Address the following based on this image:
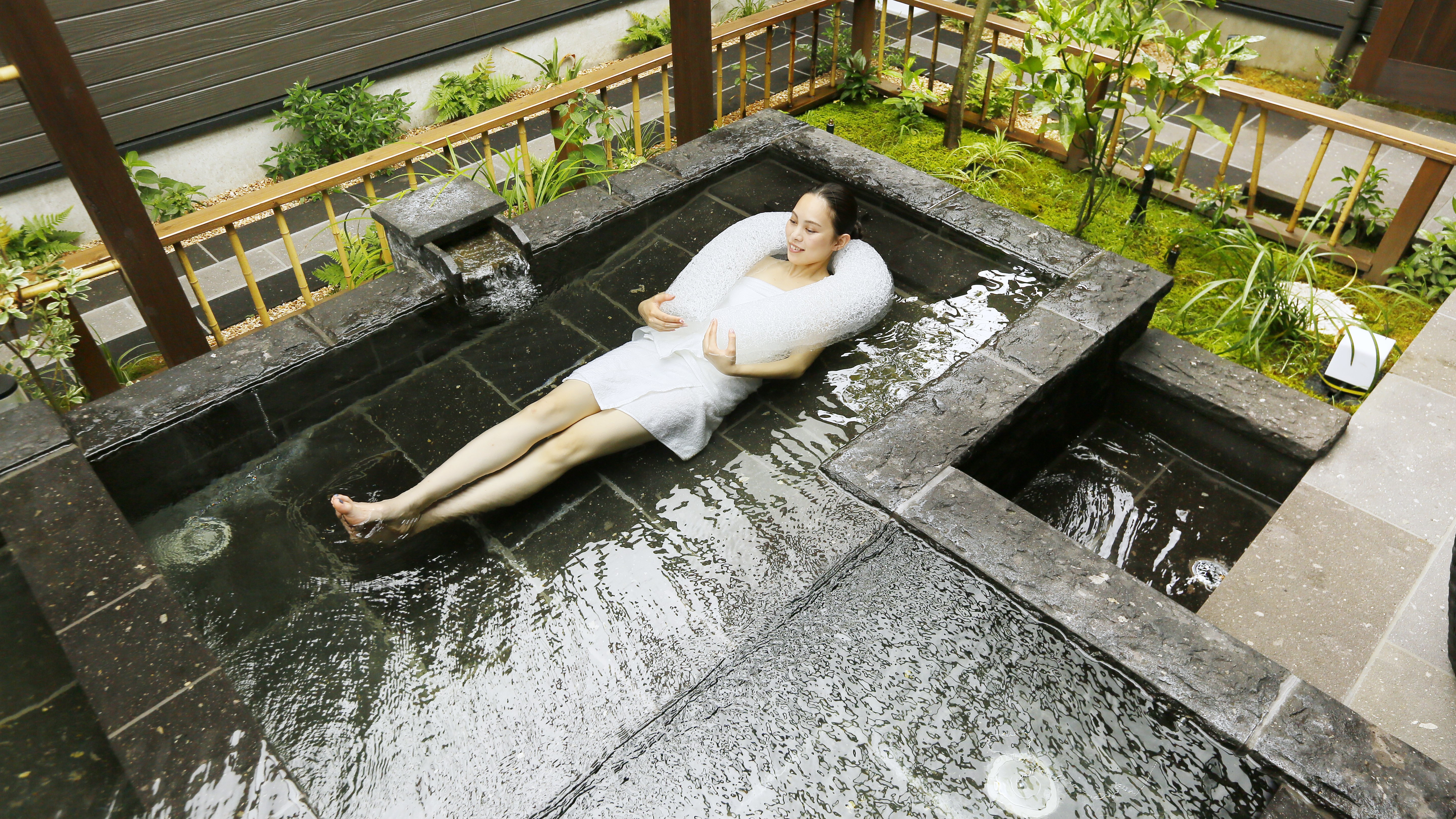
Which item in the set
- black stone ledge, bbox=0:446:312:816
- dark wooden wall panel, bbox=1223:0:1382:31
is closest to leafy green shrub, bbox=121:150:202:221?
black stone ledge, bbox=0:446:312:816

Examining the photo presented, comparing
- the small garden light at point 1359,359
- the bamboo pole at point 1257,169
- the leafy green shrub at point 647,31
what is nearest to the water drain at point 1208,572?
the small garden light at point 1359,359

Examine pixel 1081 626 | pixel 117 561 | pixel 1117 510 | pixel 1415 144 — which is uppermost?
pixel 1415 144

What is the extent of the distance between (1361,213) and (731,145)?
11.3 ft

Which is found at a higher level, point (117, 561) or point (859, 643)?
point (117, 561)

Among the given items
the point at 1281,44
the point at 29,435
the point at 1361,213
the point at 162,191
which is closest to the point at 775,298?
the point at 29,435

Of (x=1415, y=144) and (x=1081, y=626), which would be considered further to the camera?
(x=1415, y=144)

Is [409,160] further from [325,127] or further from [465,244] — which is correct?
[325,127]

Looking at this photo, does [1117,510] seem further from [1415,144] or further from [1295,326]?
[1415,144]

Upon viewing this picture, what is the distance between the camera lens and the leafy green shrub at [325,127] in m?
6.18

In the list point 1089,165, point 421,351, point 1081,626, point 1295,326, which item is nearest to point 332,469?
point 421,351

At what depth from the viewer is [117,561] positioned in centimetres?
229

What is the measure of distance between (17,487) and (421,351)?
1.38 meters

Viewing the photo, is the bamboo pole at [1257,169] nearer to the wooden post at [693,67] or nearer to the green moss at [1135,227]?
the green moss at [1135,227]

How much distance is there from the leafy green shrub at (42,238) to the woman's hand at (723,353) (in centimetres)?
463
